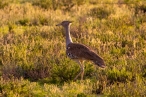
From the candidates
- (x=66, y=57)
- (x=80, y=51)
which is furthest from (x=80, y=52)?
(x=66, y=57)

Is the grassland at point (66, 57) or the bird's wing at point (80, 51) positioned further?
the bird's wing at point (80, 51)

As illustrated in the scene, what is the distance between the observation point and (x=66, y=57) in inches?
385

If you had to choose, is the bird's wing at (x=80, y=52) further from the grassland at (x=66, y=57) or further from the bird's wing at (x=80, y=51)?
the grassland at (x=66, y=57)

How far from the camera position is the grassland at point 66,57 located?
25.4 feet

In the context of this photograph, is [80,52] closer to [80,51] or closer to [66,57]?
[80,51]

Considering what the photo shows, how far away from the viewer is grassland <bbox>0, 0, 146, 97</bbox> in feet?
25.4

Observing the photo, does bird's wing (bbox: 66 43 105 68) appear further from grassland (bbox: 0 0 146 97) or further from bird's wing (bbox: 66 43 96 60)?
grassland (bbox: 0 0 146 97)

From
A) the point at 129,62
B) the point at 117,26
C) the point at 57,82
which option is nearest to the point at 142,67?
the point at 129,62

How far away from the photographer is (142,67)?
29.9ft

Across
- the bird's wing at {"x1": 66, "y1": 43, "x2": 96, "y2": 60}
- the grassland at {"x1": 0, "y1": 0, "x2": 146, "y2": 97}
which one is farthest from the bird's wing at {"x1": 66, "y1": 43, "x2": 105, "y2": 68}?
the grassland at {"x1": 0, "y1": 0, "x2": 146, "y2": 97}

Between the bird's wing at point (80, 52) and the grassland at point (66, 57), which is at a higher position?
the bird's wing at point (80, 52)

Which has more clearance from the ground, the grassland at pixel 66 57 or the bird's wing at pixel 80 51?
the bird's wing at pixel 80 51

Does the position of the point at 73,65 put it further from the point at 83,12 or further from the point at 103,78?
the point at 83,12

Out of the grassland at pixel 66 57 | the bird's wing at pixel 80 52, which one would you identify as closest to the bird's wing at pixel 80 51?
the bird's wing at pixel 80 52
